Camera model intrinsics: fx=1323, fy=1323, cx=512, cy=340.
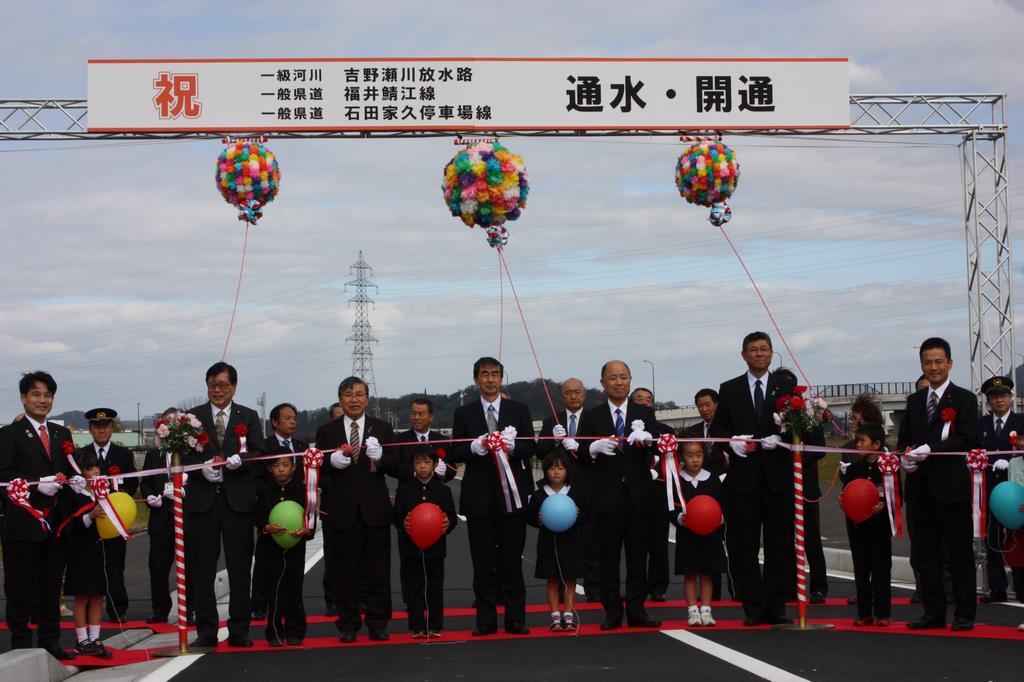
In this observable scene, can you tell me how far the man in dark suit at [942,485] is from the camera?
10397 millimetres

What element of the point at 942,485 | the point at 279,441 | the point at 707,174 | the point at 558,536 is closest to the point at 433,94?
the point at 707,174

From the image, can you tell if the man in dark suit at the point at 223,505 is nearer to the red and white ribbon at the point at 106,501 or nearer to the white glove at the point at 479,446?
the red and white ribbon at the point at 106,501

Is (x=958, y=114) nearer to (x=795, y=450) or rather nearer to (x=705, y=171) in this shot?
(x=705, y=171)

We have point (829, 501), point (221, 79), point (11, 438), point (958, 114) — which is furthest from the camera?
point (829, 501)

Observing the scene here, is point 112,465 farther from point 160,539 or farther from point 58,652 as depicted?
point 58,652

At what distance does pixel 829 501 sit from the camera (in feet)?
106

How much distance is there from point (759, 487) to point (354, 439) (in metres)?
3.39

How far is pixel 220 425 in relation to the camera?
1074cm

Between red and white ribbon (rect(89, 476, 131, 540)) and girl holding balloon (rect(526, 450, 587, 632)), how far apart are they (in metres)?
3.28

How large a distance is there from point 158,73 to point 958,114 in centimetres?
1156

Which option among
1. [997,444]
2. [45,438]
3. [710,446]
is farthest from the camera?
[710,446]

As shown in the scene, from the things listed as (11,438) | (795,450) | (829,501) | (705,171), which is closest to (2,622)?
(11,438)

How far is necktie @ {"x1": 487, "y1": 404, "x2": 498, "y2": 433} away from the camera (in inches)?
432

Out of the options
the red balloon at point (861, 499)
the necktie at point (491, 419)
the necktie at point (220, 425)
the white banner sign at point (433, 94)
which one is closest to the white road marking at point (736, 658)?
the red balloon at point (861, 499)
